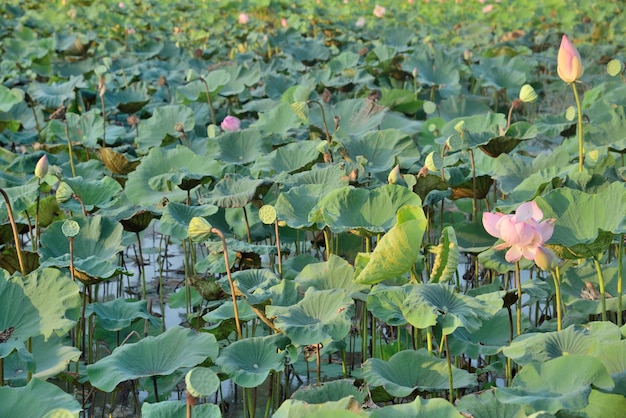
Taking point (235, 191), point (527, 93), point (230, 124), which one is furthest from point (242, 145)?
point (527, 93)

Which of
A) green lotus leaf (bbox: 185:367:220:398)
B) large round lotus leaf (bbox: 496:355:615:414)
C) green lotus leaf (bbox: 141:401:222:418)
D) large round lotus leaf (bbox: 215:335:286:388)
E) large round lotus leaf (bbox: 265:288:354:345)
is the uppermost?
green lotus leaf (bbox: 185:367:220:398)

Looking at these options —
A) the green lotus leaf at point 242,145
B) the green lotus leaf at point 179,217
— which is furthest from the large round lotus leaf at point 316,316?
the green lotus leaf at point 242,145

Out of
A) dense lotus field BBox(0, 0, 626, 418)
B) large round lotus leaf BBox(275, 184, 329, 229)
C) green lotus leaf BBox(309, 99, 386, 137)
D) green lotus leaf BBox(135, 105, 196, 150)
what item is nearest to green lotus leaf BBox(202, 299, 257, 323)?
dense lotus field BBox(0, 0, 626, 418)

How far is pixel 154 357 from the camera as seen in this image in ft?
5.98

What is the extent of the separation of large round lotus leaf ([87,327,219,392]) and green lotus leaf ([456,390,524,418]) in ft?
1.73

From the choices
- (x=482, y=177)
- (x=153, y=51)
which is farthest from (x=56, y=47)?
(x=482, y=177)

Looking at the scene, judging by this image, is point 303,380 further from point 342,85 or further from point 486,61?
point 486,61

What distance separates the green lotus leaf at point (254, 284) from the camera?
6.25ft

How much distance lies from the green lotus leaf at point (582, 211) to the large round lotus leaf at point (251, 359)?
64 centimetres

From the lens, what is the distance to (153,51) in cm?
591

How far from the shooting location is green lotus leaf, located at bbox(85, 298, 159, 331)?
213cm

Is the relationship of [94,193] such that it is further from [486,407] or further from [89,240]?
[486,407]

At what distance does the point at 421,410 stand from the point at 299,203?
0.97 meters

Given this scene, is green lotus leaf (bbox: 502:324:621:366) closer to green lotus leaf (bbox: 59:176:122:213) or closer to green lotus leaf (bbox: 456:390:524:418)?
green lotus leaf (bbox: 456:390:524:418)
